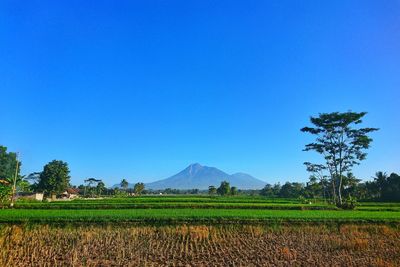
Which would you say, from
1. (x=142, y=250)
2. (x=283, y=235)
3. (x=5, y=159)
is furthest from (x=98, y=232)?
(x=5, y=159)

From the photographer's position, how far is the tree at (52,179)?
54312 mm

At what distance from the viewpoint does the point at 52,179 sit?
5416 cm

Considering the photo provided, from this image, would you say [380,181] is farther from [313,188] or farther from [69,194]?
[69,194]

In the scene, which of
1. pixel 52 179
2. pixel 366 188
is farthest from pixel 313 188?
pixel 52 179

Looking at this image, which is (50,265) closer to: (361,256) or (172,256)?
(172,256)

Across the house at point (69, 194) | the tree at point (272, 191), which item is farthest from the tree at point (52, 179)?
the tree at point (272, 191)

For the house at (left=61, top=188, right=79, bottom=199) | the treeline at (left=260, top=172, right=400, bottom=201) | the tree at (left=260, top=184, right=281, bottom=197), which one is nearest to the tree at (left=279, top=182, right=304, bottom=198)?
the treeline at (left=260, top=172, right=400, bottom=201)

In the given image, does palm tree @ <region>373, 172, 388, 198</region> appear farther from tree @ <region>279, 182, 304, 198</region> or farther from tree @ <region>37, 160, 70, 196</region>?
tree @ <region>37, 160, 70, 196</region>

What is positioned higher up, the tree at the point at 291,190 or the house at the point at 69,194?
the tree at the point at 291,190

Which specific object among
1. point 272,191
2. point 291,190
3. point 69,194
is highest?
point 291,190

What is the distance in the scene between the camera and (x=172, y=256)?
448 inches

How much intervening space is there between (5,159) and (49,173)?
22300mm

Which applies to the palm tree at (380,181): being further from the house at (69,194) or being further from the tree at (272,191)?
the house at (69,194)

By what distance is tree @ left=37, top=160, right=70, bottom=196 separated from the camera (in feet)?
178
